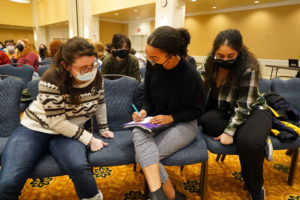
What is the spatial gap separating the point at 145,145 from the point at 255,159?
771 mm

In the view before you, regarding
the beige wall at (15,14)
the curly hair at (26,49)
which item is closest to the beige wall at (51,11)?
the beige wall at (15,14)

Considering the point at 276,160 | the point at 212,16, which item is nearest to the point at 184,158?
the point at 276,160

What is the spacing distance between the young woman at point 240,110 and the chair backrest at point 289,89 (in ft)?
2.14

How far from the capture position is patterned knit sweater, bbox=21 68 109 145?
1218 millimetres

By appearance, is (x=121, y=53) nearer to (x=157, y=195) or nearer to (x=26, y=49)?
(x=157, y=195)

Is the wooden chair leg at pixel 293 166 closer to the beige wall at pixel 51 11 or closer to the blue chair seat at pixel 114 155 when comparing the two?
the blue chair seat at pixel 114 155

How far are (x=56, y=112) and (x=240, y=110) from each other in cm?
130

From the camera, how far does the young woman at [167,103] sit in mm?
1241

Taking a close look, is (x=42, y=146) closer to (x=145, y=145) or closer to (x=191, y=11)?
(x=145, y=145)

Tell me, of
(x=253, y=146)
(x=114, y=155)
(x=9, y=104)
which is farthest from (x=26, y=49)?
(x=253, y=146)

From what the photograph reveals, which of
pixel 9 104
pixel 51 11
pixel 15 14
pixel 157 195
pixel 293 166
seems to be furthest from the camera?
pixel 51 11

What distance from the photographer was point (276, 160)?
2.28m

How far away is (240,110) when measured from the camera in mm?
1515

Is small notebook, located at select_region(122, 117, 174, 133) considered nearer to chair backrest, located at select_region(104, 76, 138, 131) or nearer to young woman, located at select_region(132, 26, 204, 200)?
young woman, located at select_region(132, 26, 204, 200)
